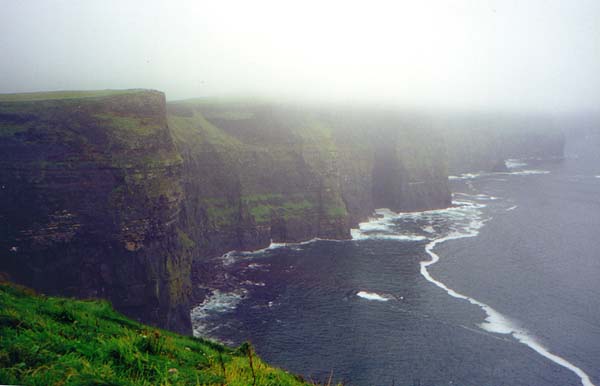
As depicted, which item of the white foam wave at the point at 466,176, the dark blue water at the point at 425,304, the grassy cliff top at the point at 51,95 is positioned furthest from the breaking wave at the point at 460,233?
the grassy cliff top at the point at 51,95

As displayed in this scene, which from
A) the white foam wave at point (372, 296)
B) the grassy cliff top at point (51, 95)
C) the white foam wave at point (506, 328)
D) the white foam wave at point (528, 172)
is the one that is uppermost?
the grassy cliff top at point (51, 95)

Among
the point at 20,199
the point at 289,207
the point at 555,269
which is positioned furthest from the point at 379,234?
the point at 20,199

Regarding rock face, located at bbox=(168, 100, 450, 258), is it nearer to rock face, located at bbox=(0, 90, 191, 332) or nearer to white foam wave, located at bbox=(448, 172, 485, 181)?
rock face, located at bbox=(0, 90, 191, 332)

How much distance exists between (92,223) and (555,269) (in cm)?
5269

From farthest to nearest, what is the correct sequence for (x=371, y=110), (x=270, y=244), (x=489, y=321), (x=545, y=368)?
(x=371, y=110)
(x=270, y=244)
(x=489, y=321)
(x=545, y=368)

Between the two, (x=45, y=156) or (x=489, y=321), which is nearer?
(x=45, y=156)

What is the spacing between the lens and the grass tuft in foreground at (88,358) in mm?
7918

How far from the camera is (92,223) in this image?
40094mm

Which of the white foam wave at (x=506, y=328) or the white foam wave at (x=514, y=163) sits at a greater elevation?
the white foam wave at (x=514, y=163)

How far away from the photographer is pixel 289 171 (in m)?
79.9

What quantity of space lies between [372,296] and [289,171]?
33828 millimetres

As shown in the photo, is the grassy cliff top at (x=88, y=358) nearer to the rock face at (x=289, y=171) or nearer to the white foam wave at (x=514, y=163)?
the rock face at (x=289, y=171)

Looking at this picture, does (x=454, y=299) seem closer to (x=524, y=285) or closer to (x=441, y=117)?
(x=524, y=285)

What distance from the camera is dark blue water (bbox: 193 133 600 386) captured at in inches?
1455
